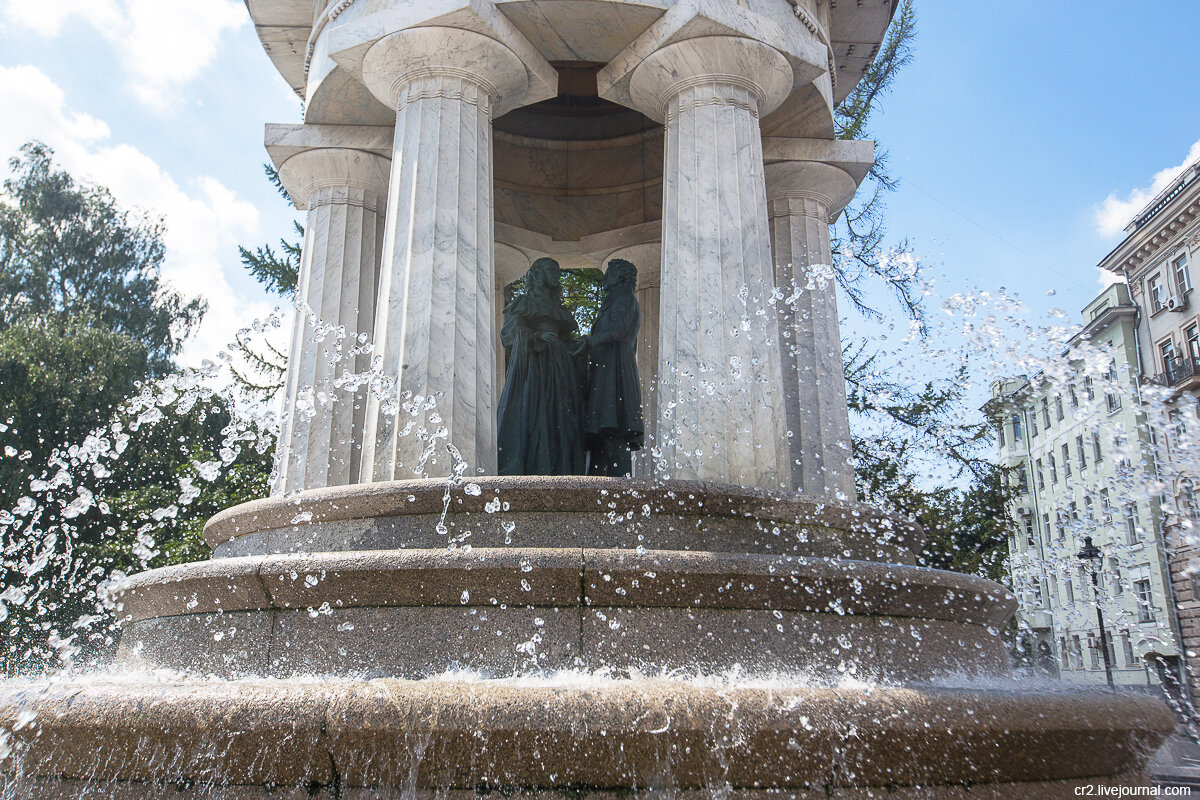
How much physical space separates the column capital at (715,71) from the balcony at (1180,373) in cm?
2609

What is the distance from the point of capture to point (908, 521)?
6.31 meters

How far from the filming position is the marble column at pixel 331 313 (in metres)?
8.55

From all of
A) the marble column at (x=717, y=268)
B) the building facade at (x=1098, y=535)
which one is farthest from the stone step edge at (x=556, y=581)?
the building facade at (x=1098, y=535)

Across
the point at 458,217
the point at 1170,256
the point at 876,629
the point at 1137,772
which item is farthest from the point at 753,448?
the point at 1170,256

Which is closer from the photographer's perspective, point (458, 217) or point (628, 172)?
point (458, 217)

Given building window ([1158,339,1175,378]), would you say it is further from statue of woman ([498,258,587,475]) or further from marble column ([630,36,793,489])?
statue of woman ([498,258,587,475])

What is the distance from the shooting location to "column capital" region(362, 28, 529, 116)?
765 centimetres

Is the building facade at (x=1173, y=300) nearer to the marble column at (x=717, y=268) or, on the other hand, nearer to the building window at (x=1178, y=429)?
the building window at (x=1178, y=429)

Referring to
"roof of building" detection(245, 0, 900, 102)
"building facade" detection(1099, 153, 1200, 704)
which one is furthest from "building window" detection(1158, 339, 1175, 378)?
"roof of building" detection(245, 0, 900, 102)

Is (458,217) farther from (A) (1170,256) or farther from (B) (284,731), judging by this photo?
(A) (1170,256)

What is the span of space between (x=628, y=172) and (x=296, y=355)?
16.3 ft

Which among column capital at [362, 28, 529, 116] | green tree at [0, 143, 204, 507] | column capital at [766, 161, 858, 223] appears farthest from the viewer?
green tree at [0, 143, 204, 507]

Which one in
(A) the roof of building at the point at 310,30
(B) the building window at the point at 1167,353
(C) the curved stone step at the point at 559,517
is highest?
(B) the building window at the point at 1167,353

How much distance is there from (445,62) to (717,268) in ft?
9.37
